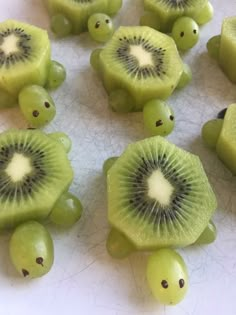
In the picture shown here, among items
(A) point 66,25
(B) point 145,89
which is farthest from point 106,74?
(A) point 66,25

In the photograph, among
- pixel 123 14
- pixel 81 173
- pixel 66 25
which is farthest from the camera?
pixel 123 14

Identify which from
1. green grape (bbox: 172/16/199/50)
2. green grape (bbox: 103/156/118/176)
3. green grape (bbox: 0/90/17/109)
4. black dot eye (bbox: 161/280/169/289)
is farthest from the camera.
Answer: green grape (bbox: 172/16/199/50)

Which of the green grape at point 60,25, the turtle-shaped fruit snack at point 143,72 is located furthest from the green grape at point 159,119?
the green grape at point 60,25

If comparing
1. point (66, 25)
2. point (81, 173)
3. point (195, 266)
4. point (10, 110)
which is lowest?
point (195, 266)

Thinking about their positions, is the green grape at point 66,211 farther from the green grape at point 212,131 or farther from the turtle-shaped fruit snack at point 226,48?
the turtle-shaped fruit snack at point 226,48

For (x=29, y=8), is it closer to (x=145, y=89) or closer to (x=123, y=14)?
(x=123, y=14)

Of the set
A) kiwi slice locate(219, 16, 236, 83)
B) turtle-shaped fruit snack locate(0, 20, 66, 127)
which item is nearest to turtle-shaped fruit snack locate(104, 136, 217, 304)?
turtle-shaped fruit snack locate(0, 20, 66, 127)

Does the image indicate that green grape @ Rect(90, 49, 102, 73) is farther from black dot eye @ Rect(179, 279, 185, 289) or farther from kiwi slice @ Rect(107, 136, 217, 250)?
black dot eye @ Rect(179, 279, 185, 289)

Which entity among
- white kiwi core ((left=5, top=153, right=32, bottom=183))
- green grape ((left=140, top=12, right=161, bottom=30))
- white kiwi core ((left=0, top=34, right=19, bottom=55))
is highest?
white kiwi core ((left=0, top=34, right=19, bottom=55))
